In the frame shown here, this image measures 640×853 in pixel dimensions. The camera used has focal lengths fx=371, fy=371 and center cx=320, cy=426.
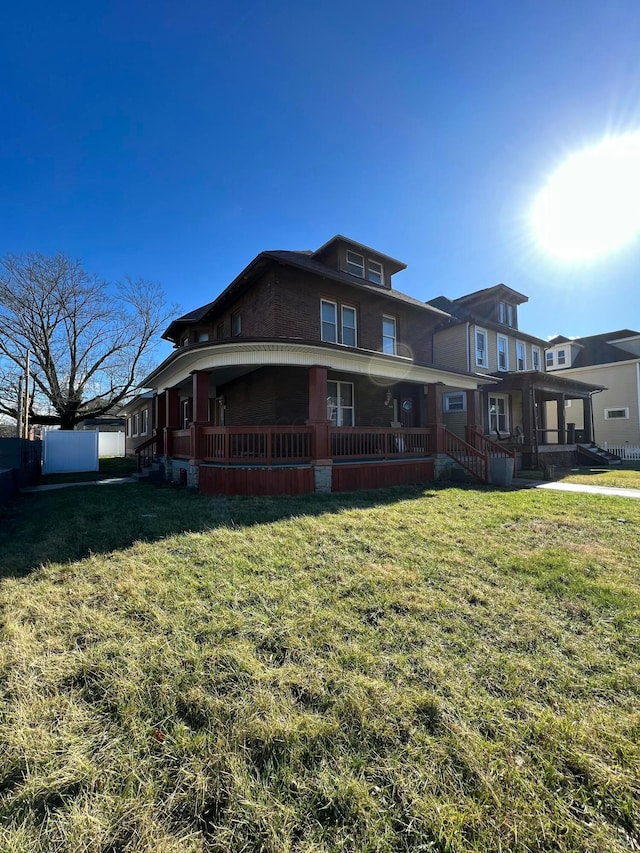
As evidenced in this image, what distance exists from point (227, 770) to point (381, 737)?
0.84 m

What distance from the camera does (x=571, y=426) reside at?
19250 mm

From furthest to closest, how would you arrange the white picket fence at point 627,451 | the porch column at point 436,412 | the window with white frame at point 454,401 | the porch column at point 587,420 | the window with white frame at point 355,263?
the white picket fence at point 627,451, the porch column at point 587,420, the window with white frame at point 454,401, the window with white frame at point 355,263, the porch column at point 436,412

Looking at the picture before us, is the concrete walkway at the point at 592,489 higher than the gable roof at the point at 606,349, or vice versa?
the gable roof at the point at 606,349

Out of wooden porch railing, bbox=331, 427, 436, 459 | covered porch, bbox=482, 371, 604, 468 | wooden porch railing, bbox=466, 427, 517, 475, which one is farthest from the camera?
covered porch, bbox=482, 371, 604, 468

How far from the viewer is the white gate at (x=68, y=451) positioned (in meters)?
17.4

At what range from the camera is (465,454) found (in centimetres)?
1251

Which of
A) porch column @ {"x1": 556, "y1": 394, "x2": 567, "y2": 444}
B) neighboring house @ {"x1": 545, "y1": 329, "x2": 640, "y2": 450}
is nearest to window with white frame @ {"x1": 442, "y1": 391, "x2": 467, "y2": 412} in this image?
porch column @ {"x1": 556, "y1": 394, "x2": 567, "y2": 444}

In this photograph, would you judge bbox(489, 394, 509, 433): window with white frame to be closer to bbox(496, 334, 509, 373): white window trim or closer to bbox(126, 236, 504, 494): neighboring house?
bbox(496, 334, 509, 373): white window trim

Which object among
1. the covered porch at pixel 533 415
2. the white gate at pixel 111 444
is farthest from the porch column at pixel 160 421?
the white gate at pixel 111 444

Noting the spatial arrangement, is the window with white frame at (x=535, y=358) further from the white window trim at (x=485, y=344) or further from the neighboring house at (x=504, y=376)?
the white window trim at (x=485, y=344)

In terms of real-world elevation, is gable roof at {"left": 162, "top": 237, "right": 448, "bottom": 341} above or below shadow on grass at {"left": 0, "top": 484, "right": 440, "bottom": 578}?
above

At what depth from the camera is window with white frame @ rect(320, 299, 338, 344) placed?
12703 mm

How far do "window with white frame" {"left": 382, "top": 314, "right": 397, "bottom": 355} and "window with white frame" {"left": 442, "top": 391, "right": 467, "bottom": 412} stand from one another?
4926 mm

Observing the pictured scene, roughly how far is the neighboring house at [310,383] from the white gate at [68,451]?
5102mm
